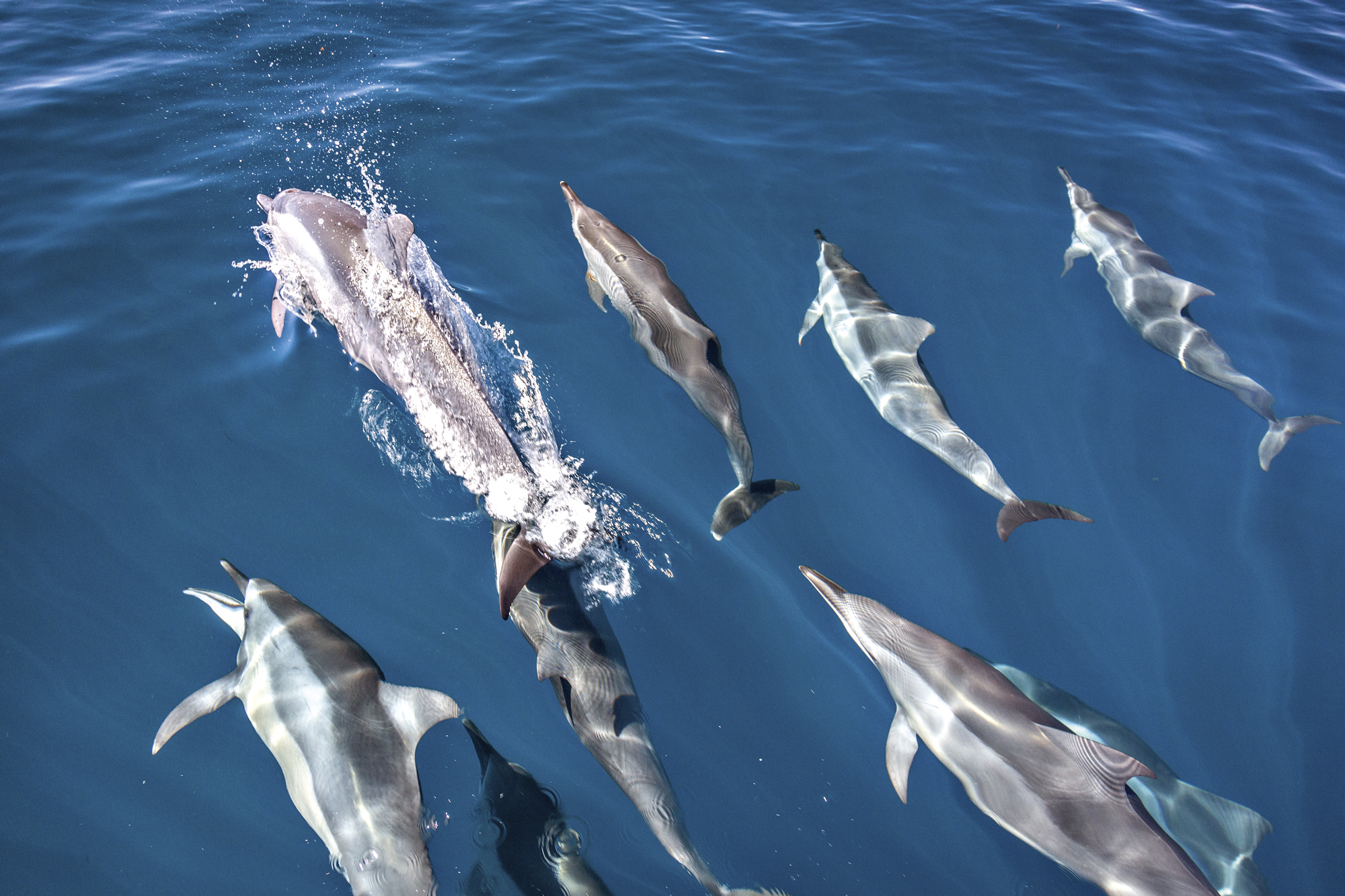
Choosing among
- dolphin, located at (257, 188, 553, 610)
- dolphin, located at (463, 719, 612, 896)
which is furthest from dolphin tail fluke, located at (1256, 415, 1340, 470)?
dolphin, located at (463, 719, 612, 896)

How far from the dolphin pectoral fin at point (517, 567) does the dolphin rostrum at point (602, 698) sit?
0.76 ft

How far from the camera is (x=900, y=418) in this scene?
645cm

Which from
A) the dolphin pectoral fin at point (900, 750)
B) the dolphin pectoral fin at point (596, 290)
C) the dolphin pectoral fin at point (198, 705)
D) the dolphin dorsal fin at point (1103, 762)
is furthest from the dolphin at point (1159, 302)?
the dolphin pectoral fin at point (198, 705)

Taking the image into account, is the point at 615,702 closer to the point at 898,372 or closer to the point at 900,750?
the point at 900,750

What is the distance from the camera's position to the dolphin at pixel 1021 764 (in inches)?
152

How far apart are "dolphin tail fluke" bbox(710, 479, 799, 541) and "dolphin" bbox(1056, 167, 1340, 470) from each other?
13.4ft

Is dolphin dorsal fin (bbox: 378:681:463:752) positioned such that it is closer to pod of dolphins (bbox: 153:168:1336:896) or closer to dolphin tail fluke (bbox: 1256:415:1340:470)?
pod of dolphins (bbox: 153:168:1336:896)

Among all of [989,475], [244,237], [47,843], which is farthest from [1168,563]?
[244,237]

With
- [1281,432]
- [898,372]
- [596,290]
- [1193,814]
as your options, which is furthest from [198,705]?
[1281,432]

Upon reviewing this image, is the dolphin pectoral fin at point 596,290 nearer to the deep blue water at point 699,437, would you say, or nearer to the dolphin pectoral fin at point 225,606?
the deep blue water at point 699,437

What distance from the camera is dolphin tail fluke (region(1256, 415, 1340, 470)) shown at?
21.3ft

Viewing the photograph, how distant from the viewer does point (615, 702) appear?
471 cm

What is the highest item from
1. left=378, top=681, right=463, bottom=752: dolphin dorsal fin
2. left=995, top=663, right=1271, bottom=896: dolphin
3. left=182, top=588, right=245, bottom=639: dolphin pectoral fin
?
left=378, top=681, right=463, bottom=752: dolphin dorsal fin

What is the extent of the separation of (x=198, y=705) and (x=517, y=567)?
6.81 feet
